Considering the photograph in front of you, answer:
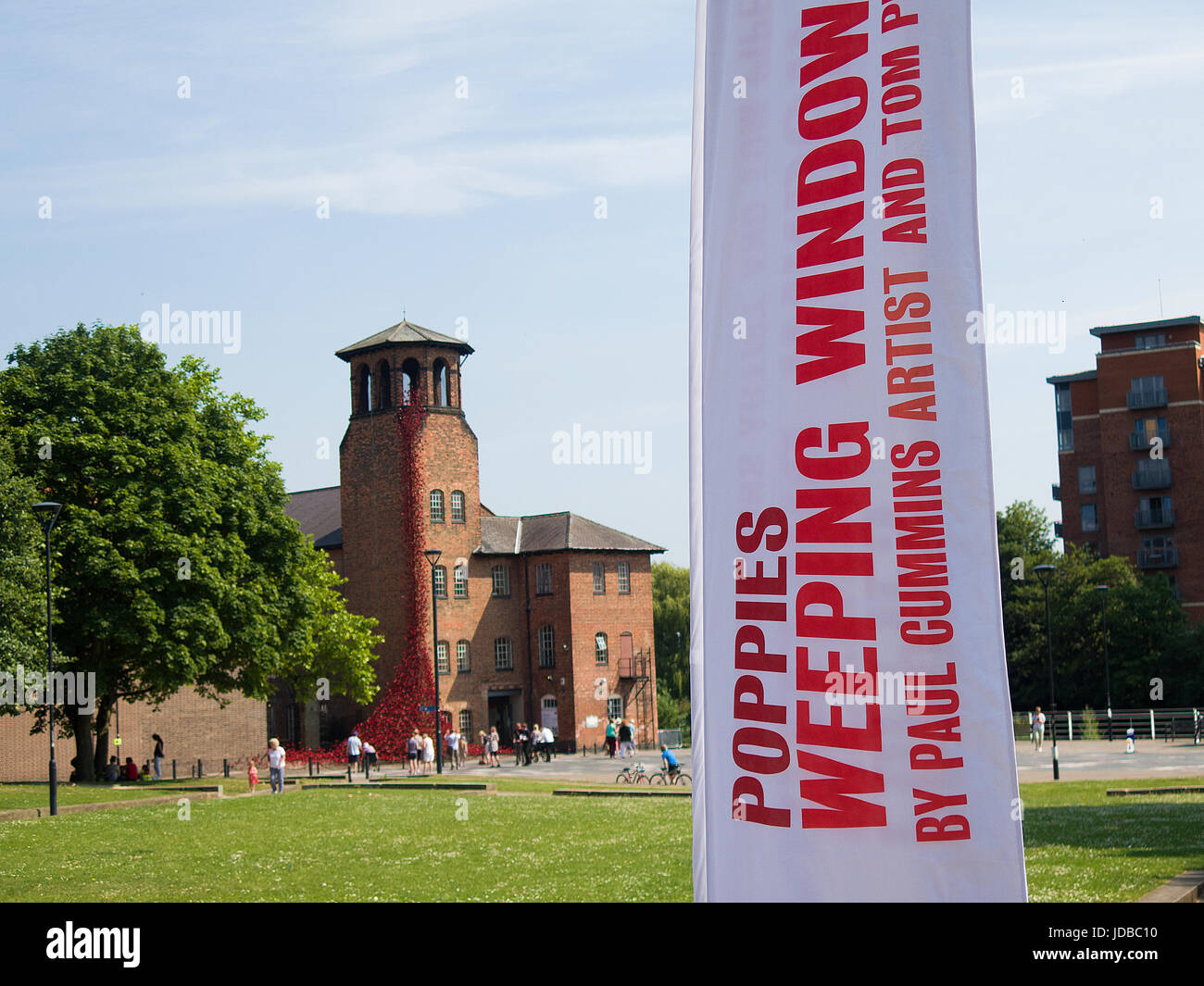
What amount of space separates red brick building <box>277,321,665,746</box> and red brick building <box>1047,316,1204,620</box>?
3374 cm

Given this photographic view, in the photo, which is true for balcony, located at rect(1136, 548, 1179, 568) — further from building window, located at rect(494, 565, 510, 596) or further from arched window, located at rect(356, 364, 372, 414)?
arched window, located at rect(356, 364, 372, 414)

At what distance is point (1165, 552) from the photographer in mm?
80938

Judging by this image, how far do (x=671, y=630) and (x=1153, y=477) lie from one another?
139ft

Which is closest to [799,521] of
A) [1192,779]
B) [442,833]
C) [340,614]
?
[442,833]

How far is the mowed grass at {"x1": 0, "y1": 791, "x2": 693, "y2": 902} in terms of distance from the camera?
1481cm

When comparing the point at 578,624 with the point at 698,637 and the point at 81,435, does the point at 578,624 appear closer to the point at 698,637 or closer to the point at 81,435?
the point at 81,435

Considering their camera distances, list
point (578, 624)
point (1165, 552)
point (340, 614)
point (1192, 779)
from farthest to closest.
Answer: point (1165, 552), point (578, 624), point (340, 614), point (1192, 779)

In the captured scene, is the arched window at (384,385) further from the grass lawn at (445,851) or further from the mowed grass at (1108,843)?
the mowed grass at (1108,843)

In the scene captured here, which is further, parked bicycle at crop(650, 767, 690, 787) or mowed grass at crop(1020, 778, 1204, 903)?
parked bicycle at crop(650, 767, 690, 787)

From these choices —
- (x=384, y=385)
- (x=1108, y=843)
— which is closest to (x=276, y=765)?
(x=1108, y=843)

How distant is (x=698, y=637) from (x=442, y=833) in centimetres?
1839

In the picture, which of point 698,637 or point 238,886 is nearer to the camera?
point 698,637

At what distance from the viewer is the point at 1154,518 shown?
8150cm

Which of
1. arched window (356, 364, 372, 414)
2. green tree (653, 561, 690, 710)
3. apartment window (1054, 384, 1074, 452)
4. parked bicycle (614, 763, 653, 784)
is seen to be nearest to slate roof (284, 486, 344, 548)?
arched window (356, 364, 372, 414)
